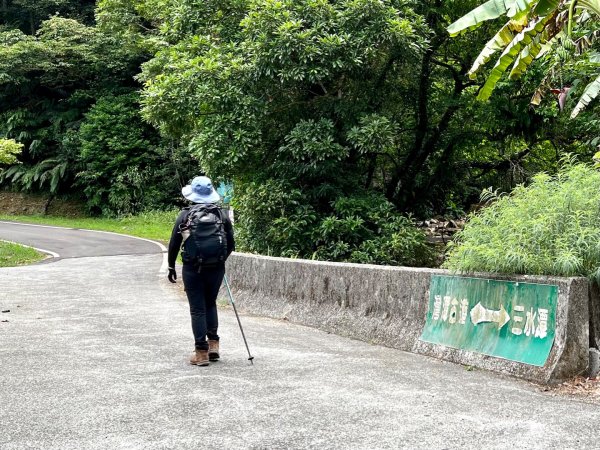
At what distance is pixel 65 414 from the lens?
14.9ft

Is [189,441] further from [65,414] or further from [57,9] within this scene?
[57,9]

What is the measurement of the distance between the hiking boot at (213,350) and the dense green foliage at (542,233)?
8.04 feet

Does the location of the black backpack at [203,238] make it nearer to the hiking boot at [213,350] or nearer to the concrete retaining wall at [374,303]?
the hiking boot at [213,350]

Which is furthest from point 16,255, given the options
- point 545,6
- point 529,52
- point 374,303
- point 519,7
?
point 545,6

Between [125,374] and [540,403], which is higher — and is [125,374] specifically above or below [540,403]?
below

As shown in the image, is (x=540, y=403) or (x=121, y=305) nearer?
(x=540, y=403)

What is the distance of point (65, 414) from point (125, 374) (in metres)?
1.18

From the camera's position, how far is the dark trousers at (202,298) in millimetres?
6264

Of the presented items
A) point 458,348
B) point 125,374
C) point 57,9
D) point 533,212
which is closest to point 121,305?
point 125,374

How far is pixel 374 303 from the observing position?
25.5 feet

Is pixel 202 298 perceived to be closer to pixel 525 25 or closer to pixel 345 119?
pixel 525 25

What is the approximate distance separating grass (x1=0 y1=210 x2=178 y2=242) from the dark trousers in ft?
72.3

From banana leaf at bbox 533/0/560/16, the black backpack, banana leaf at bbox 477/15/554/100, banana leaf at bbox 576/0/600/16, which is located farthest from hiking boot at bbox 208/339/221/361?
banana leaf at bbox 576/0/600/16

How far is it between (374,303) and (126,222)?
27.7 meters
